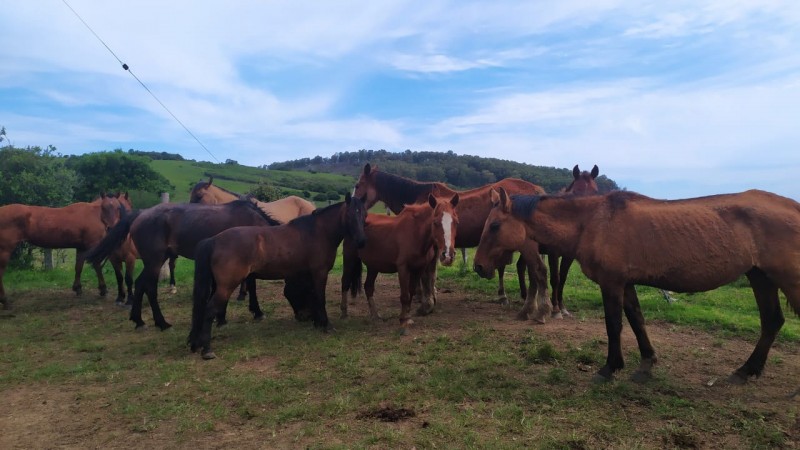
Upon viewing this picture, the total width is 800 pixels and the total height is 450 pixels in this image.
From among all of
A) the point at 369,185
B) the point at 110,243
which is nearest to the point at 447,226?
the point at 369,185

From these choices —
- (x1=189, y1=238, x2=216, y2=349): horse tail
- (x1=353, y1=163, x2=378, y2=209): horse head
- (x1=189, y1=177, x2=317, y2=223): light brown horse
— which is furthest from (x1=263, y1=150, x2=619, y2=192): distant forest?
(x1=189, y1=238, x2=216, y2=349): horse tail

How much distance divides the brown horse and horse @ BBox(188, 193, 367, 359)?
3.48 metres

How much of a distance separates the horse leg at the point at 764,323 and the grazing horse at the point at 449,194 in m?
3.62

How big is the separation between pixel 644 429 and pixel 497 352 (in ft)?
7.20

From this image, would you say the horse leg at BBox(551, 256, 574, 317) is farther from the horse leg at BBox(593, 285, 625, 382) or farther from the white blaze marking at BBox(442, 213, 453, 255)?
the horse leg at BBox(593, 285, 625, 382)

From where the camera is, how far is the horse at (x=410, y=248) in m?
7.09

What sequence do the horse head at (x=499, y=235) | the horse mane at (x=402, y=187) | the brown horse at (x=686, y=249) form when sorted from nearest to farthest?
Result: 1. the brown horse at (x=686, y=249)
2. the horse head at (x=499, y=235)
3. the horse mane at (x=402, y=187)

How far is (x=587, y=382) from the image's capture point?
5.00 metres

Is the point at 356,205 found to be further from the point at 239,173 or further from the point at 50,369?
the point at 239,173

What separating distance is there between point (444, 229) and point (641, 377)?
3.12 metres

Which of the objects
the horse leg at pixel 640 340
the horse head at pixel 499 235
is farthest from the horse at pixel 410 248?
the horse leg at pixel 640 340

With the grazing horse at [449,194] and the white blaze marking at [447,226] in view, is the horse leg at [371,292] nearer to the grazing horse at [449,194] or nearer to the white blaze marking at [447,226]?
the grazing horse at [449,194]

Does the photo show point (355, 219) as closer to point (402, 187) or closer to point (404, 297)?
point (404, 297)

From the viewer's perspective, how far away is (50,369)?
605 centimetres
